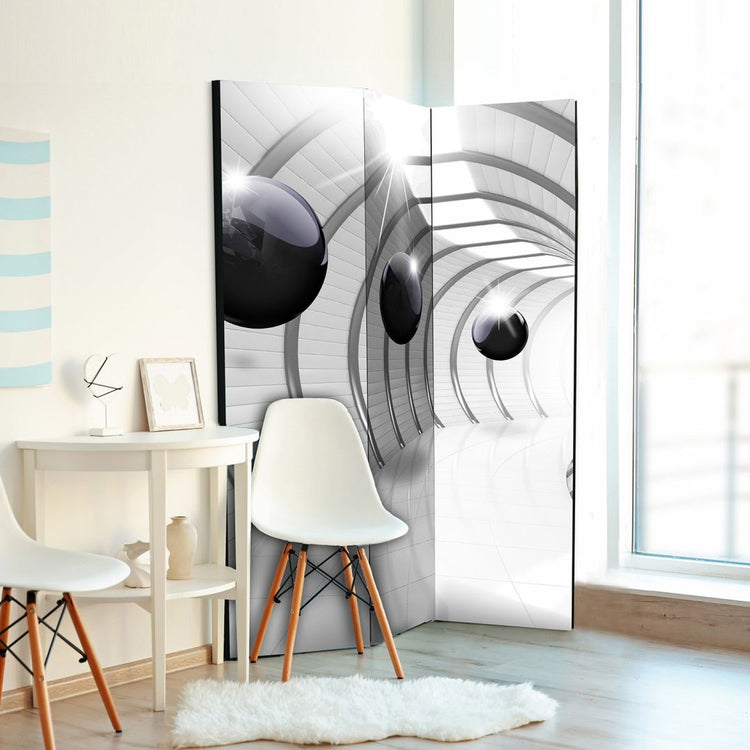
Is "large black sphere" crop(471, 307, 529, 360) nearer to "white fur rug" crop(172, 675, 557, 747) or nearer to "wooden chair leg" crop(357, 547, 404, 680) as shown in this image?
"wooden chair leg" crop(357, 547, 404, 680)

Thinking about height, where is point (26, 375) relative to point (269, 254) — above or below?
below

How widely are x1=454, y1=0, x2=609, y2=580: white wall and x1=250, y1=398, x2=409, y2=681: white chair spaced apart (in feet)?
2.91

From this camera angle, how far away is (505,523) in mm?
3994

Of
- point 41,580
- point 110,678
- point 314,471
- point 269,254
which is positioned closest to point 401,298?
point 269,254

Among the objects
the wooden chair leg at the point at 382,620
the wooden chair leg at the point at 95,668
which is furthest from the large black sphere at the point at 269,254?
the wooden chair leg at the point at 95,668

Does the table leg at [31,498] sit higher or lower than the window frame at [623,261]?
lower

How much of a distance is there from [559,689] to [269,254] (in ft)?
5.72

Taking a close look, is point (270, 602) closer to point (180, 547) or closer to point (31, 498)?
point (180, 547)

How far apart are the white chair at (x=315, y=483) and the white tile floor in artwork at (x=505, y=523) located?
45 cm

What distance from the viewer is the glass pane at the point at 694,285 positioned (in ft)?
13.2

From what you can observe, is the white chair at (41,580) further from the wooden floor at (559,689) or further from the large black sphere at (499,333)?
the large black sphere at (499,333)

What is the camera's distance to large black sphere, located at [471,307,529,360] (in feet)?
13.1

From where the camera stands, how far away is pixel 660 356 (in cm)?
414

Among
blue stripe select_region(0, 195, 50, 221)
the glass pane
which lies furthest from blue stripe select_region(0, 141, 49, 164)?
the glass pane
